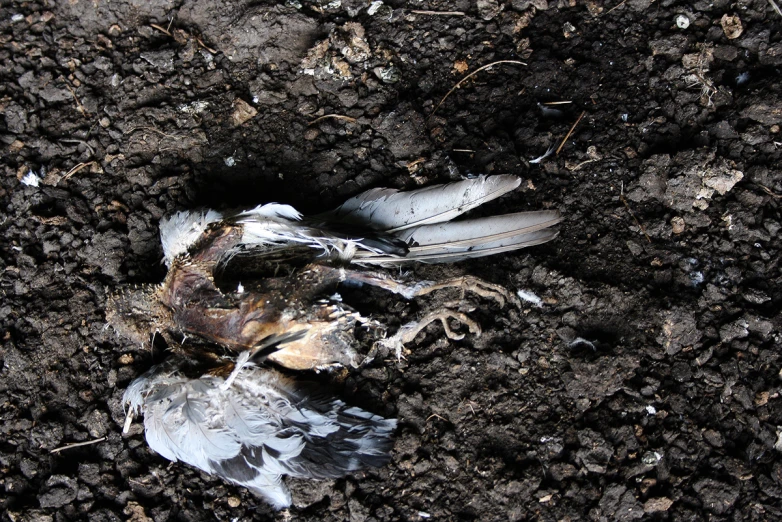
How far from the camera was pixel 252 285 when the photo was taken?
2896mm

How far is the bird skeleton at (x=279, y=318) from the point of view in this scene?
2.75 meters

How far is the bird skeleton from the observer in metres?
2.75

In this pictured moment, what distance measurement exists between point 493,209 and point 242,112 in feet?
4.64

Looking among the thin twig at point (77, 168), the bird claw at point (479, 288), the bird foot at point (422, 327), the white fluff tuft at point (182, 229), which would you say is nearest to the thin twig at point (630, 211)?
the bird claw at point (479, 288)

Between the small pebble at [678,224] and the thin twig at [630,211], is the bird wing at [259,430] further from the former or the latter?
Answer: the small pebble at [678,224]

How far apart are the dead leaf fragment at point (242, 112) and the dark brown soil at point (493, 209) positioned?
0.01m

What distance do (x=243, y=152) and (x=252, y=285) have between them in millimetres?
863

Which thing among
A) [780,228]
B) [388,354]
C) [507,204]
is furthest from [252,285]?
[780,228]

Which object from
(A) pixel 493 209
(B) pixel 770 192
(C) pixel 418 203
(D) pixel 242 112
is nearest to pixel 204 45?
(D) pixel 242 112

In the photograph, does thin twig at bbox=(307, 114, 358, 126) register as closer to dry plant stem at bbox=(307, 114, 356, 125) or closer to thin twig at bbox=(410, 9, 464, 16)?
dry plant stem at bbox=(307, 114, 356, 125)

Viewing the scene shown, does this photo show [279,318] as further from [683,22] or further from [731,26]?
[731,26]

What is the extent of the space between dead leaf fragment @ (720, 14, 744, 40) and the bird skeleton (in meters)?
1.26

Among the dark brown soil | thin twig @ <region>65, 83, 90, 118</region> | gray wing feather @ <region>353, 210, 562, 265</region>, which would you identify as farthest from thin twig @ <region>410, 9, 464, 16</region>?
thin twig @ <region>65, 83, 90, 118</region>

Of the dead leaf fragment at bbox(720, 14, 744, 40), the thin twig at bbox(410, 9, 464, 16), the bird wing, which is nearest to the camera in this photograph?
the bird wing
